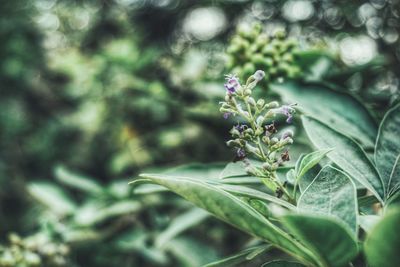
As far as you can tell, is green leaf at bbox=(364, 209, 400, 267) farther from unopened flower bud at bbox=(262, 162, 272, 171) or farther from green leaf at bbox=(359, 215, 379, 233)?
unopened flower bud at bbox=(262, 162, 272, 171)

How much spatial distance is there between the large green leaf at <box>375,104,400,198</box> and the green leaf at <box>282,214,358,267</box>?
0.30m

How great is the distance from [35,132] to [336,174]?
121 inches

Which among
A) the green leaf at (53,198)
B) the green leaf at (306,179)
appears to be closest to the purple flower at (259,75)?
the green leaf at (306,179)

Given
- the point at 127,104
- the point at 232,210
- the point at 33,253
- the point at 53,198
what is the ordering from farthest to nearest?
the point at 127,104 → the point at 53,198 → the point at 33,253 → the point at 232,210

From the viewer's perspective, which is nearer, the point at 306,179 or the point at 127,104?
the point at 306,179

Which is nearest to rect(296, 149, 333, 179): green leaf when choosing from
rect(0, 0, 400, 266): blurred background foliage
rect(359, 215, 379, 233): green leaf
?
rect(359, 215, 379, 233): green leaf

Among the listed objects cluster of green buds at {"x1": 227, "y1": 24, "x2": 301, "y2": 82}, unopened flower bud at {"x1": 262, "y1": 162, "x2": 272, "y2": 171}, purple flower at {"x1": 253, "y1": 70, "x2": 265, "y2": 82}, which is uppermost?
cluster of green buds at {"x1": 227, "y1": 24, "x2": 301, "y2": 82}

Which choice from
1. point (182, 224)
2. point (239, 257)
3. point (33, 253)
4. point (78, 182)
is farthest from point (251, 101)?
point (78, 182)

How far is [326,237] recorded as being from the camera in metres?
0.67

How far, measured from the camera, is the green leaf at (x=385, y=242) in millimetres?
584

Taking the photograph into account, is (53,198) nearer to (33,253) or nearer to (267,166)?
(33,253)

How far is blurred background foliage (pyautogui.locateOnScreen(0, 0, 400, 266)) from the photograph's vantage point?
1.90 meters

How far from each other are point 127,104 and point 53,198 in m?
0.71

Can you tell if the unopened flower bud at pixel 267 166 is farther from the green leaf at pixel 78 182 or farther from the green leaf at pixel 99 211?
the green leaf at pixel 78 182
